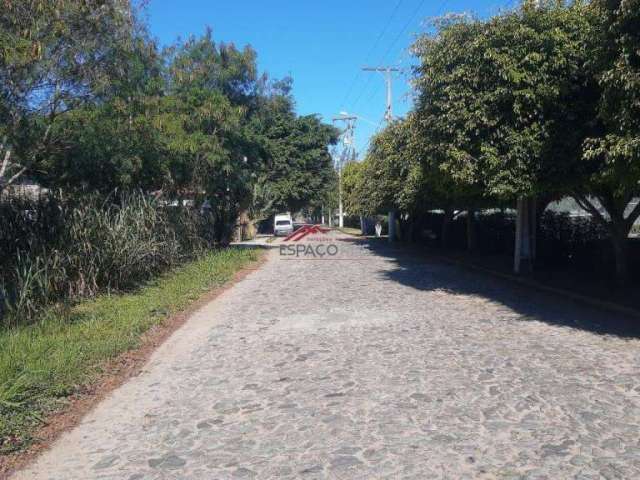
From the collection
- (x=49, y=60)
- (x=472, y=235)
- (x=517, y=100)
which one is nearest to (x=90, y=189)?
(x=49, y=60)

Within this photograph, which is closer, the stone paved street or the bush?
the stone paved street

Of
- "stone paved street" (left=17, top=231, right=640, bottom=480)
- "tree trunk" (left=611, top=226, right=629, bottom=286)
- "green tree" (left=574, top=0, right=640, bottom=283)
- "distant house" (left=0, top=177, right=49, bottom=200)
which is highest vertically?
"green tree" (left=574, top=0, right=640, bottom=283)

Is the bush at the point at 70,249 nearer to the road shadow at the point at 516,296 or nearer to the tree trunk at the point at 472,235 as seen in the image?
the road shadow at the point at 516,296

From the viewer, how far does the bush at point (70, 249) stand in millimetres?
11141

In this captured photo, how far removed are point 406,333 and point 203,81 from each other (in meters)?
17.7

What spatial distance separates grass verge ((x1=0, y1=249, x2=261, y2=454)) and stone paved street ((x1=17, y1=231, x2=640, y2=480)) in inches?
18.3

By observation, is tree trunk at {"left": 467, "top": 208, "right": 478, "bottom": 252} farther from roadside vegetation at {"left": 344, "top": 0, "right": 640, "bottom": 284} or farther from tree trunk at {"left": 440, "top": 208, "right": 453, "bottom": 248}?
roadside vegetation at {"left": 344, "top": 0, "right": 640, "bottom": 284}

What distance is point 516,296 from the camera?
14.4 m

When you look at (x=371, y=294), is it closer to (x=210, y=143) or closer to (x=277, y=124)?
(x=210, y=143)

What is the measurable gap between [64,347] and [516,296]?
1001 cm

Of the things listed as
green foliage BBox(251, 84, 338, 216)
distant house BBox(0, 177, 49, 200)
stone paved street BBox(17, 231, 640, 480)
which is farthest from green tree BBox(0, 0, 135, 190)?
green foliage BBox(251, 84, 338, 216)

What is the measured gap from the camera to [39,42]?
28.0ft

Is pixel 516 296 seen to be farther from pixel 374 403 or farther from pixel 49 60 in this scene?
pixel 49 60

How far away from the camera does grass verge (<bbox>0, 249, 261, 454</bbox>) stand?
19.2 feet
